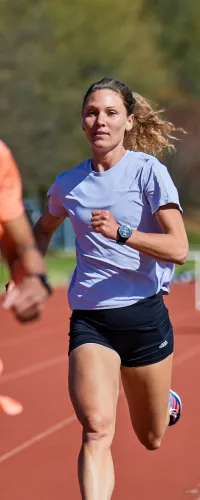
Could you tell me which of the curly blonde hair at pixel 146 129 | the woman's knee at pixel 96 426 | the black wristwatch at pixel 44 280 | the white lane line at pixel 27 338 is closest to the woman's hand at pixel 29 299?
the black wristwatch at pixel 44 280

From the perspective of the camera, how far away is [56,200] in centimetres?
502

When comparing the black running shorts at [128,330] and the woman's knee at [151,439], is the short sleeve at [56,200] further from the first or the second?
the woman's knee at [151,439]

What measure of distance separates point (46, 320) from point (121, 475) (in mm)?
10738

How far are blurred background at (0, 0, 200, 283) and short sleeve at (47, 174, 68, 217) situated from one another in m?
22.2

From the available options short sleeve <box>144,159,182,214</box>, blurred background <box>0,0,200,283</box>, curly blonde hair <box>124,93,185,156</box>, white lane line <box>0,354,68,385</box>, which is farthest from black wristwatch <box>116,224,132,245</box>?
blurred background <box>0,0,200,283</box>

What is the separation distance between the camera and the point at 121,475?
6504 millimetres

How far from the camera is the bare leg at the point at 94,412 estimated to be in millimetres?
4457

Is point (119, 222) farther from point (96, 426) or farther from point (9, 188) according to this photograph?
point (9, 188)

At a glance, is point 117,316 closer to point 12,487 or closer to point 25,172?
point 12,487

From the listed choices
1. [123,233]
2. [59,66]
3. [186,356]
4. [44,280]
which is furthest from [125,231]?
[59,66]

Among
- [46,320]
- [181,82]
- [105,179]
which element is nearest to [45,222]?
[105,179]

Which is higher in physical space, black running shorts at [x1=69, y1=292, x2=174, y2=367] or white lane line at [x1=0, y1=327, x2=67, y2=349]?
black running shorts at [x1=69, y1=292, x2=174, y2=367]

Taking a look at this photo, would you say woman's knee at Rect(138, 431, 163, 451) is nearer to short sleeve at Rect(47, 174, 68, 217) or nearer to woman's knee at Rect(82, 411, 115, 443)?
woman's knee at Rect(82, 411, 115, 443)

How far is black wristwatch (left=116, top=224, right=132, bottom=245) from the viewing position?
4.39 metres
